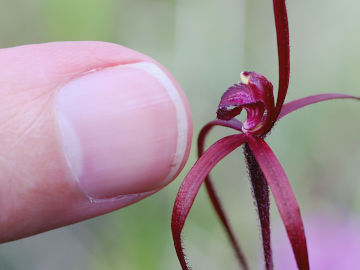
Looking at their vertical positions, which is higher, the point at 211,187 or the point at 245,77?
the point at 245,77

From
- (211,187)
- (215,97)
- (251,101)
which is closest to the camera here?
(251,101)

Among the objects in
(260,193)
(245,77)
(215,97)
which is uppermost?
(245,77)

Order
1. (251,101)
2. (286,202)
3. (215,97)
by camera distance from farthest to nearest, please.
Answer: (215,97) → (251,101) → (286,202)

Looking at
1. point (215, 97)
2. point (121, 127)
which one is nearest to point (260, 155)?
point (121, 127)

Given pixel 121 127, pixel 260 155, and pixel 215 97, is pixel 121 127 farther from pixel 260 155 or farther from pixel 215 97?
pixel 215 97

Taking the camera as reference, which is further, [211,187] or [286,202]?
[211,187]

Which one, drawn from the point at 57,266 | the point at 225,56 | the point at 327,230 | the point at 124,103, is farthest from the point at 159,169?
the point at 225,56

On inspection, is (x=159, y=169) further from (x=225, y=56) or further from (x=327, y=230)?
(x=225, y=56)

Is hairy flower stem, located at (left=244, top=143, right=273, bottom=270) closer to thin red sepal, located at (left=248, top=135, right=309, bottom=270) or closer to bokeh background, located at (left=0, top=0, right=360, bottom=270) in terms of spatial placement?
thin red sepal, located at (left=248, top=135, right=309, bottom=270)
